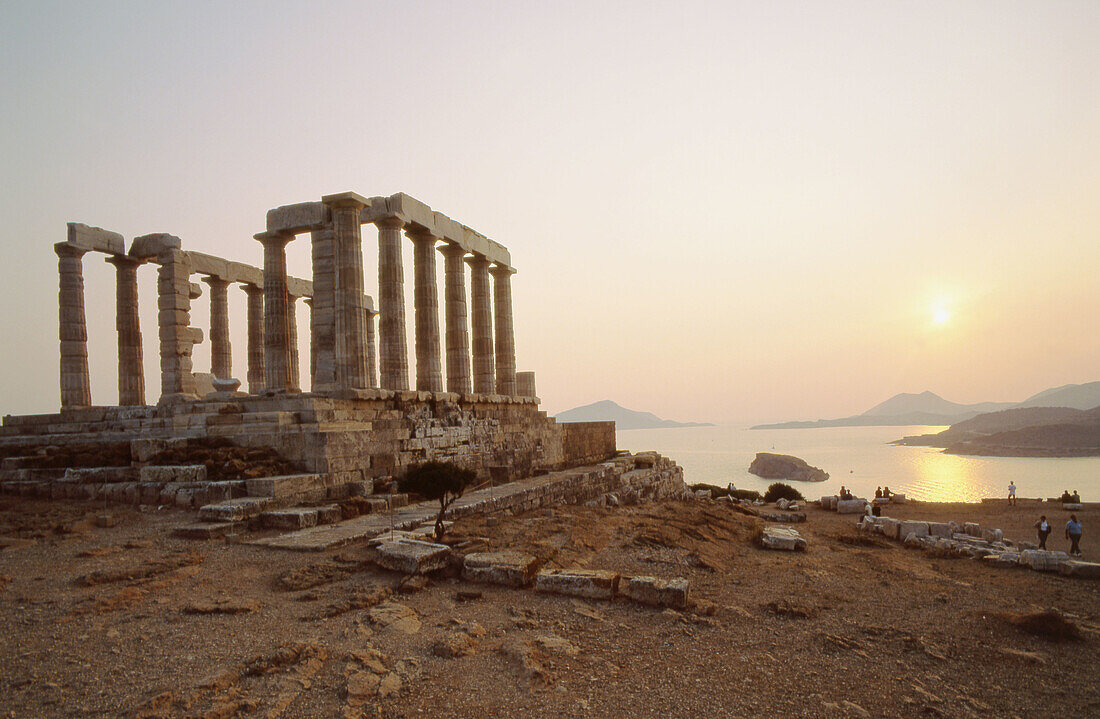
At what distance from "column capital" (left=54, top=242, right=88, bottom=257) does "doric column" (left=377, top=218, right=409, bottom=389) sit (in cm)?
1045

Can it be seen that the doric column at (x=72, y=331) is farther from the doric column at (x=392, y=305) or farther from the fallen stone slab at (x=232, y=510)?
the fallen stone slab at (x=232, y=510)

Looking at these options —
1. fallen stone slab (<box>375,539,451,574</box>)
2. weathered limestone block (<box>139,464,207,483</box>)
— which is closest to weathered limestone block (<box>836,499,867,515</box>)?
fallen stone slab (<box>375,539,451,574</box>)

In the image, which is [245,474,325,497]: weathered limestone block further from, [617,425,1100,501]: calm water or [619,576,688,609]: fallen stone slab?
[617,425,1100,501]: calm water

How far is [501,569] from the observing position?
7.65 m

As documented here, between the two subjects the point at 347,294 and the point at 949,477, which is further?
the point at 949,477

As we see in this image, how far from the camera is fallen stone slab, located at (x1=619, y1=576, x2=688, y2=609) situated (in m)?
7.02

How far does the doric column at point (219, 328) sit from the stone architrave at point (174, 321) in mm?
2049

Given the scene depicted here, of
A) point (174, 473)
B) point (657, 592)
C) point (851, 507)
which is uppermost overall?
point (174, 473)

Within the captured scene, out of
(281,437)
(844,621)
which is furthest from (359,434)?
(844,621)

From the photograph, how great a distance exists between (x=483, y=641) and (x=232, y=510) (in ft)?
19.7

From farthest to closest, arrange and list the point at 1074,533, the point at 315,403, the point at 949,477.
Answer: the point at 949,477, the point at 1074,533, the point at 315,403

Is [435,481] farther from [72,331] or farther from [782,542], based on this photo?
[72,331]

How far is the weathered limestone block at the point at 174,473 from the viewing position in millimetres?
11797

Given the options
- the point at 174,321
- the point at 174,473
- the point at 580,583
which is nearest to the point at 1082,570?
the point at 580,583
